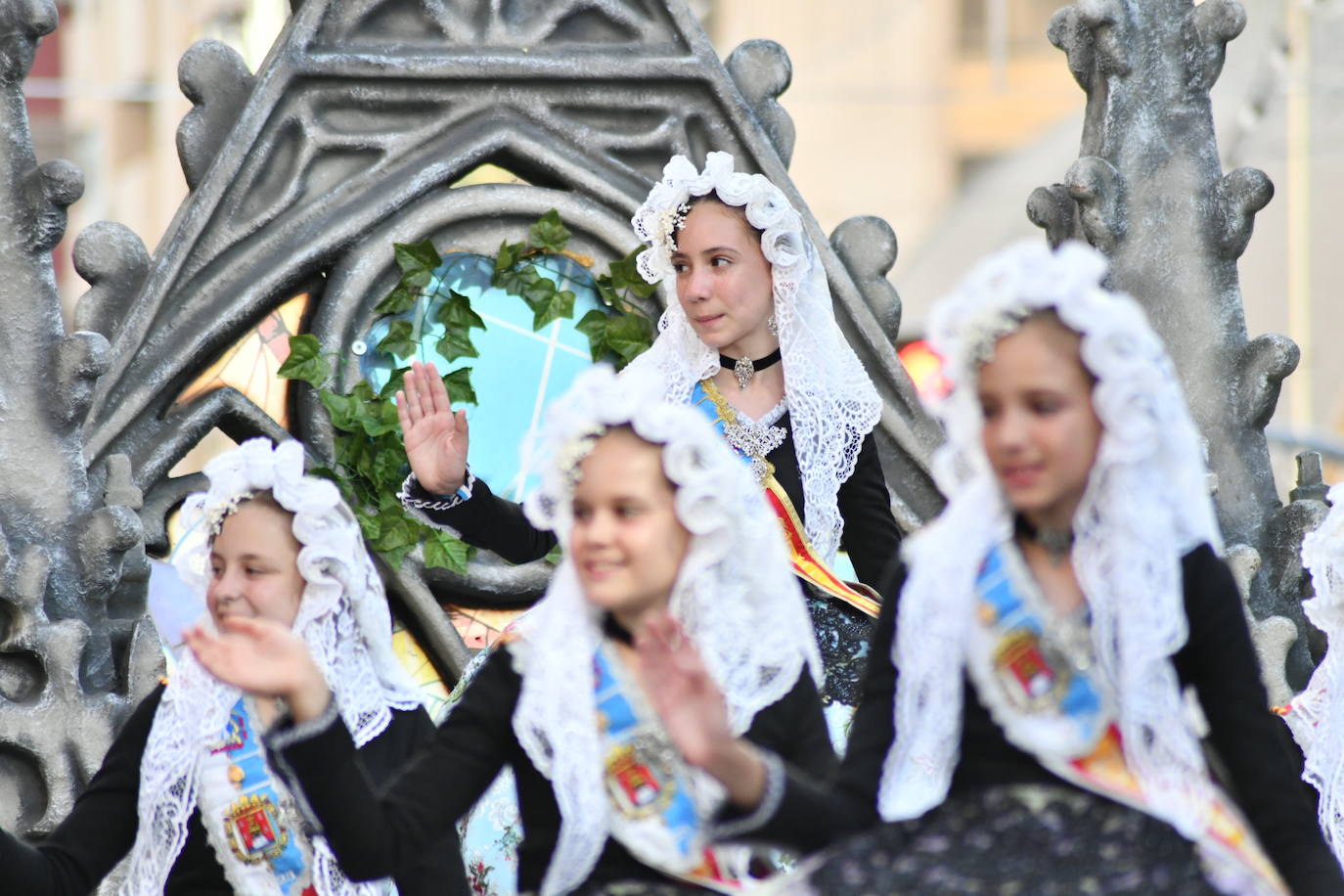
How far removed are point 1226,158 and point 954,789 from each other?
11.7 meters

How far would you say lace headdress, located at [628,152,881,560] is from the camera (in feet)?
18.4

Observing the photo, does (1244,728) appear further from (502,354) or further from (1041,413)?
(502,354)

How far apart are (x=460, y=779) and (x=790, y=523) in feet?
6.65

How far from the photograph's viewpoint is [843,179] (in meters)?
17.6

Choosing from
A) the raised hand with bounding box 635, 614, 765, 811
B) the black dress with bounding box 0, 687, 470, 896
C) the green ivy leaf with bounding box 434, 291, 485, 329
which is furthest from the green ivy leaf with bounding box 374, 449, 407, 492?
the raised hand with bounding box 635, 614, 765, 811

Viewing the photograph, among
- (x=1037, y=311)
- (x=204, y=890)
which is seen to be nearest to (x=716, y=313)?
(x=204, y=890)

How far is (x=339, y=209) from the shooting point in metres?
7.00

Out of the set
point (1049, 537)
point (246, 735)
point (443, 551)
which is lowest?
point (443, 551)

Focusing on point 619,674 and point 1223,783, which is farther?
point 619,674

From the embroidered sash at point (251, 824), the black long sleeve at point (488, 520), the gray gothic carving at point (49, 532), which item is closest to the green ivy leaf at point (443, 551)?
the gray gothic carving at point (49, 532)

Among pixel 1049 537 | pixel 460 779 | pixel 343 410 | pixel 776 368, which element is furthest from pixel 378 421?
pixel 1049 537

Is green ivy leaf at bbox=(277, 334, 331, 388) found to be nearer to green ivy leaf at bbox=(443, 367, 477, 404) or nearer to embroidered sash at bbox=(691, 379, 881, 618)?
green ivy leaf at bbox=(443, 367, 477, 404)

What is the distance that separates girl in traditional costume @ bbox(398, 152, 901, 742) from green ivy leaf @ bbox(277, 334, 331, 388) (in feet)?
3.87

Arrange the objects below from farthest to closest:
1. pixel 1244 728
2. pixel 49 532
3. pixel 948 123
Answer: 1. pixel 948 123
2. pixel 49 532
3. pixel 1244 728
